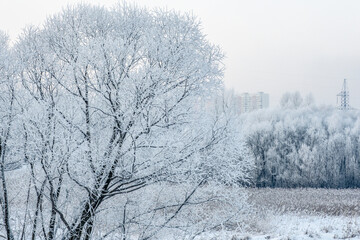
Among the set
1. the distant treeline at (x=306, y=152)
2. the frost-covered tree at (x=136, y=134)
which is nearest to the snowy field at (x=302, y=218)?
the frost-covered tree at (x=136, y=134)

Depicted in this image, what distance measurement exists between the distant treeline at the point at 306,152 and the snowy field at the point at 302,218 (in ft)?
30.0

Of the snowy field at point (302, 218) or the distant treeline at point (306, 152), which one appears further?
the distant treeline at point (306, 152)

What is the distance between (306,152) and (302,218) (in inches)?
750

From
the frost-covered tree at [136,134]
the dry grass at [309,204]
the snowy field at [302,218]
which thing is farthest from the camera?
the dry grass at [309,204]

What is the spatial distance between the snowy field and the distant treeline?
915cm

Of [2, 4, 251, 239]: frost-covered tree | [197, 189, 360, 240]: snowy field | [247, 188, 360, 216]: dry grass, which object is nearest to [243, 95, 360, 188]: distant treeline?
[247, 188, 360, 216]: dry grass

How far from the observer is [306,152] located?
33969 mm

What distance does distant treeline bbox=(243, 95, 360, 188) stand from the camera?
32.3 m

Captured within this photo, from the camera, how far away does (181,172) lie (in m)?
4.46

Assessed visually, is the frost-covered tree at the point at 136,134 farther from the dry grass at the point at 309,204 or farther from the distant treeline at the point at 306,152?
the distant treeline at the point at 306,152

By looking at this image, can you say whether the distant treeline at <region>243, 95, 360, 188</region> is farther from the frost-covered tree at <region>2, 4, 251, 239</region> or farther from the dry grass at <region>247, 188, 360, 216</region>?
the frost-covered tree at <region>2, 4, 251, 239</region>

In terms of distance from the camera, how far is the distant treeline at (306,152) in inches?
1272

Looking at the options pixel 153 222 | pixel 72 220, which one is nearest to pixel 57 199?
pixel 72 220

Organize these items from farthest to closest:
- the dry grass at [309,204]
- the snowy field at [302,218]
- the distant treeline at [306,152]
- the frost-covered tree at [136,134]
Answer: the distant treeline at [306,152], the dry grass at [309,204], the snowy field at [302,218], the frost-covered tree at [136,134]
